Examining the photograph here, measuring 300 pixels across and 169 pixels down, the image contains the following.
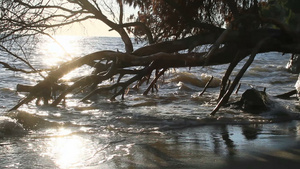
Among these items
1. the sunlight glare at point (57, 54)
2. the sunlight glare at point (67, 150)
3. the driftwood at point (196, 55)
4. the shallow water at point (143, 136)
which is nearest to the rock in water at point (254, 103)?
the shallow water at point (143, 136)

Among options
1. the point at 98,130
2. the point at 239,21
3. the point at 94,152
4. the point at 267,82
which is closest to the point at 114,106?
the point at 98,130

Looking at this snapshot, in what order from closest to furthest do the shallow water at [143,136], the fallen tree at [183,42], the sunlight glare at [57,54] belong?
the shallow water at [143,136] < the fallen tree at [183,42] < the sunlight glare at [57,54]

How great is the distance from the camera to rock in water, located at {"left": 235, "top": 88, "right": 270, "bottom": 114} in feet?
Answer: 30.1

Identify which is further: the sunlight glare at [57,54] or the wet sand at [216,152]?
the sunlight glare at [57,54]

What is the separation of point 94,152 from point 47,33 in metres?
4.02

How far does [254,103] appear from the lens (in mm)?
9328

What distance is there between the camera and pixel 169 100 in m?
11.7

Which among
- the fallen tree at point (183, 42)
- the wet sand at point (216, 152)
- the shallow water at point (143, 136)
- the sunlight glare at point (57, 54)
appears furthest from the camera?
the sunlight glare at point (57, 54)

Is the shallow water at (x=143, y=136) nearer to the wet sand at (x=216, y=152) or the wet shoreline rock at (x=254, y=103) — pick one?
the wet sand at (x=216, y=152)

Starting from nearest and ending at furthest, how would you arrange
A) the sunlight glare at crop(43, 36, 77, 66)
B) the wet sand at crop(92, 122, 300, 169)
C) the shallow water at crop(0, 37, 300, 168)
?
the wet sand at crop(92, 122, 300, 169) → the shallow water at crop(0, 37, 300, 168) → the sunlight glare at crop(43, 36, 77, 66)

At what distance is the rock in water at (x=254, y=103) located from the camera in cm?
916

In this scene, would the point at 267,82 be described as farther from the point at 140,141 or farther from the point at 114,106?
the point at 140,141

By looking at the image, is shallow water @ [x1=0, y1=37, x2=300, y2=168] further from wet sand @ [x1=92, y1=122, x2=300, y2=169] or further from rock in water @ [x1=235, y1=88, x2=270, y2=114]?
rock in water @ [x1=235, y1=88, x2=270, y2=114]

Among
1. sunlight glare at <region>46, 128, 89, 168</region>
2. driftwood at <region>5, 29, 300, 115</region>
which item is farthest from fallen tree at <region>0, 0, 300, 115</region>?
sunlight glare at <region>46, 128, 89, 168</region>
